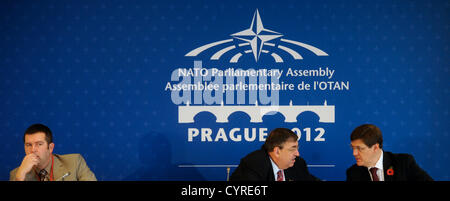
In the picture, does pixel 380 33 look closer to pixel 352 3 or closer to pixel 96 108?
pixel 352 3

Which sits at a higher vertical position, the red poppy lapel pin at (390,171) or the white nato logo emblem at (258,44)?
the white nato logo emblem at (258,44)

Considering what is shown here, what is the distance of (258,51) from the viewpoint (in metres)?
3.69

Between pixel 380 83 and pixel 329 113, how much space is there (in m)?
0.54

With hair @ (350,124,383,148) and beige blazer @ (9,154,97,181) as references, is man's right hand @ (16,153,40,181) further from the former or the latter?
hair @ (350,124,383,148)

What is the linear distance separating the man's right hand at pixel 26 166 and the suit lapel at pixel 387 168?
2.11m

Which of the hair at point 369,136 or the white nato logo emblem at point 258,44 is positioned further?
the white nato logo emblem at point 258,44

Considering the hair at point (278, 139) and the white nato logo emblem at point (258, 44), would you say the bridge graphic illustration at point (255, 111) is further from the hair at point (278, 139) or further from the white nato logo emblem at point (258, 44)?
the hair at point (278, 139)

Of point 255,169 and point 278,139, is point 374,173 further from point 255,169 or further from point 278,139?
point 255,169

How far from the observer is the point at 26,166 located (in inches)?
93.2

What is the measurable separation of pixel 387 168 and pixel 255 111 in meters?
1.43

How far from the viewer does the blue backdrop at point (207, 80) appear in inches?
144

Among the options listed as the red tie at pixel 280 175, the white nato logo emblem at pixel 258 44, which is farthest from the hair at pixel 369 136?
the white nato logo emblem at pixel 258 44

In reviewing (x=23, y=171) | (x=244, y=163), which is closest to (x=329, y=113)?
(x=244, y=163)

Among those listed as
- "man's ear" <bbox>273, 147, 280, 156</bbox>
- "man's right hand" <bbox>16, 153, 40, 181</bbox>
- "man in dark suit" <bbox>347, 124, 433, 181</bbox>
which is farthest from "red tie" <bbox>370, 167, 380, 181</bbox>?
"man's right hand" <bbox>16, 153, 40, 181</bbox>
